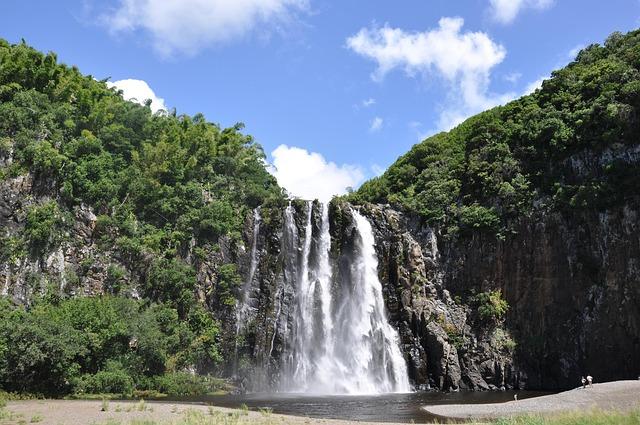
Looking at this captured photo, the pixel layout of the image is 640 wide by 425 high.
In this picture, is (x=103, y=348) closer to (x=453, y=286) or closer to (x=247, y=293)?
(x=247, y=293)

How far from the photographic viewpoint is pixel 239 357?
1687 inches

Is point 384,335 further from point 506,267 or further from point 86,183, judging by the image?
point 86,183

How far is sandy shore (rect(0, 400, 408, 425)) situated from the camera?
19203mm

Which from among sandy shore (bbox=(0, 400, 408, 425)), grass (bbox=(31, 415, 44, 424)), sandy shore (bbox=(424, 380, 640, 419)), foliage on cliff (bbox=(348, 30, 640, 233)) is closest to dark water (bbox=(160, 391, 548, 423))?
sandy shore (bbox=(424, 380, 640, 419))

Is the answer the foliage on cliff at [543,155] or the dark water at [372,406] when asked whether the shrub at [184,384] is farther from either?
the foliage on cliff at [543,155]

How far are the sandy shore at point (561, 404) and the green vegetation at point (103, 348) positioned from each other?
19244mm

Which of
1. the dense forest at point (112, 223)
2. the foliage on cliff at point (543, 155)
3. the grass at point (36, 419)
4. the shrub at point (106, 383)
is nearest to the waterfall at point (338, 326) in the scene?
the dense forest at point (112, 223)

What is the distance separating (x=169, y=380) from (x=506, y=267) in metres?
27.8

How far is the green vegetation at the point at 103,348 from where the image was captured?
95.2ft

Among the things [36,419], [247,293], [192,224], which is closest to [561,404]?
[36,419]

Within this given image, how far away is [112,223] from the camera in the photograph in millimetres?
43500

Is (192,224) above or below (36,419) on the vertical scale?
above

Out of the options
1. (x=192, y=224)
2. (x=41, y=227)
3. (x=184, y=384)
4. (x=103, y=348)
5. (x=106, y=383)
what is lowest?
(x=184, y=384)

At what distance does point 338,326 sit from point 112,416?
24.5 m
